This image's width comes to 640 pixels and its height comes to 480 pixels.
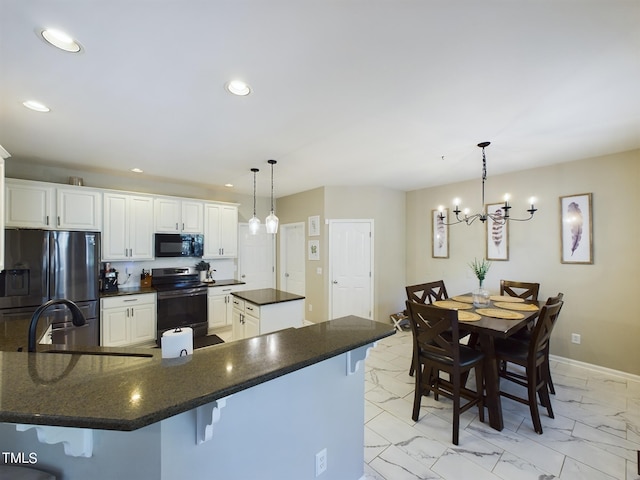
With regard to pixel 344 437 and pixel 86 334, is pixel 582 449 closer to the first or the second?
pixel 344 437

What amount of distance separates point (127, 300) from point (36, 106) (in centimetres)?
262

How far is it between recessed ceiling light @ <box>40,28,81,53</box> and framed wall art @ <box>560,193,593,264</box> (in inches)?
198

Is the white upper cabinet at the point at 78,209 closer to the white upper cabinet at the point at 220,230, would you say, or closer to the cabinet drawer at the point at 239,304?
the white upper cabinet at the point at 220,230

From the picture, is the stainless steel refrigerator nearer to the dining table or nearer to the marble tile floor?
the marble tile floor

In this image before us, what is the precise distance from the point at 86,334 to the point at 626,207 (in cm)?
674

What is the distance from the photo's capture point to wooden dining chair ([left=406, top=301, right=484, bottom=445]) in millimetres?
2246

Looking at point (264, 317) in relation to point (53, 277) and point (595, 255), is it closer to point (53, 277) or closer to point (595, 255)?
point (53, 277)

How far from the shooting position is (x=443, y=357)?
8.00ft

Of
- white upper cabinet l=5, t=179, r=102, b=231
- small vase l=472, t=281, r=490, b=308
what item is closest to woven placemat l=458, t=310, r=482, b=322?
small vase l=472, t=281, r=490, b=308

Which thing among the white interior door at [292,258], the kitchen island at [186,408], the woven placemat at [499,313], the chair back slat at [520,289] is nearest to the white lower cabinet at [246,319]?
the kitchen island at [186,408]

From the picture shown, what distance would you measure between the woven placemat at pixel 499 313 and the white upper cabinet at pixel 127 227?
15.3 ft

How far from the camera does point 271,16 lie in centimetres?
133

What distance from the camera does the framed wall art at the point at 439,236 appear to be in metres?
4.81

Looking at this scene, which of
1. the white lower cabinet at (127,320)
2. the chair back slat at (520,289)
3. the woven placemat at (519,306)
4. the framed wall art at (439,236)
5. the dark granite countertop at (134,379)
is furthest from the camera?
the framed wall art at (439,236)
